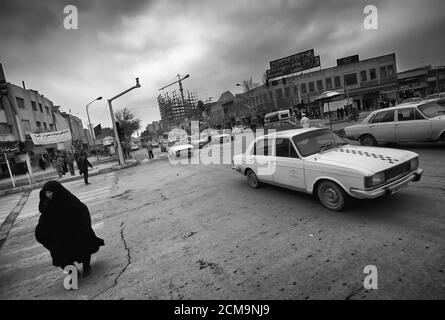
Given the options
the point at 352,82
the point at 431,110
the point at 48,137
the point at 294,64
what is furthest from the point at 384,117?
the point at 352,82

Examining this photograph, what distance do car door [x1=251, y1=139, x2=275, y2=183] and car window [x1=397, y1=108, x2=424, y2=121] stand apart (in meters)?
5.54

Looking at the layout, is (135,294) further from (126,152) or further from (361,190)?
(126,152)

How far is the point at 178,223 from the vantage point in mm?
5512

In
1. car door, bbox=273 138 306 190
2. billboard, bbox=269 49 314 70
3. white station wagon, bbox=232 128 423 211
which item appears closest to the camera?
white station wagon, bbox=232 128 423 211

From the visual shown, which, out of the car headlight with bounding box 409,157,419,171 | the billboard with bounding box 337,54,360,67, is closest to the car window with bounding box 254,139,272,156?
the car headlight with bounding box 409,157,419,171

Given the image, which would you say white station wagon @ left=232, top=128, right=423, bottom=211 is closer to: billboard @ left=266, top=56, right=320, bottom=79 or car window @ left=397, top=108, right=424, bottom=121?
car window @ left=397, top=108, right=424, bottom=121

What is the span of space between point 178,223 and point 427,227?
14.5 ft

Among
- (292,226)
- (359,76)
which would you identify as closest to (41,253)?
(292,226)

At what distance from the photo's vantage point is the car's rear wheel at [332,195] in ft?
14.9

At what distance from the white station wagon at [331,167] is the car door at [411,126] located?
4310 millimetres

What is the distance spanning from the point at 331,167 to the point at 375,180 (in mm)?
713

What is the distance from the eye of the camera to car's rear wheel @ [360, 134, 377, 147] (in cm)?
947

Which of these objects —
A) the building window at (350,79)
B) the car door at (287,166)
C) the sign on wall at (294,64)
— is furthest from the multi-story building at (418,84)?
the car door at (287,166)

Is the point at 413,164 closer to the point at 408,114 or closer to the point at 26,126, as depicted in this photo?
the point at 408,114
